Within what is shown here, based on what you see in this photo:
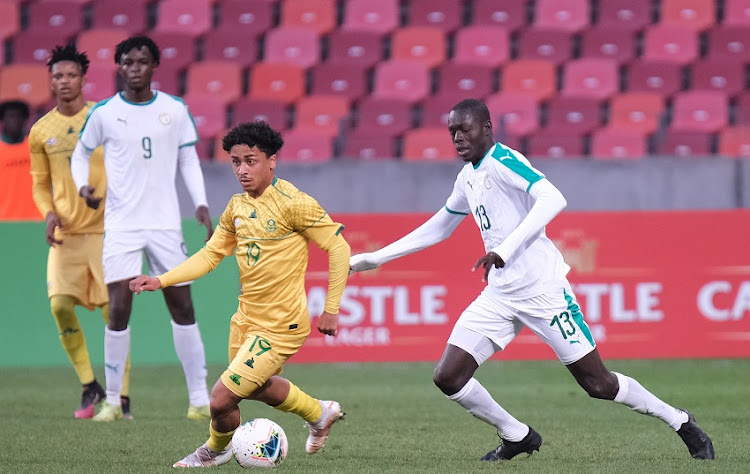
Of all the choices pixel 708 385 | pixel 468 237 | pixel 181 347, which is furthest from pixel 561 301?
pixel 468 237

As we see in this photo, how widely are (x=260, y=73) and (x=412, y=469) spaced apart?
10.6 m

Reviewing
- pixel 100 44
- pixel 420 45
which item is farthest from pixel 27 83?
pixel 420 45

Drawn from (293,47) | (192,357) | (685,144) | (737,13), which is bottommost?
(192,357)

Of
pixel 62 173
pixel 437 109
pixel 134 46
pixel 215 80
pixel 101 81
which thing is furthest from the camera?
pixel 215 80

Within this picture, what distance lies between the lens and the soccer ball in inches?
222

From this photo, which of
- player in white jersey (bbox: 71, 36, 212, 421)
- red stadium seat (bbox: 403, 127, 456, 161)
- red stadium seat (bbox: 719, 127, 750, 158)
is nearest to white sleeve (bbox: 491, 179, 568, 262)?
player in white jersey (bbox: 71, 36, 212, 421)

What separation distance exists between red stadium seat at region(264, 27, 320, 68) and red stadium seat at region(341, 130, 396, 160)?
2248mm

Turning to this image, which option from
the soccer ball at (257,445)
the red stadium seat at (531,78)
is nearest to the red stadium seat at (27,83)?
the red stadium seat at (531,78)

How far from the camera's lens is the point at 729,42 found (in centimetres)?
1625

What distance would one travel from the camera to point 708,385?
9.54 meters

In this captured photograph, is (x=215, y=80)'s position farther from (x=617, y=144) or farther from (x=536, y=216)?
(x=536, y=216)

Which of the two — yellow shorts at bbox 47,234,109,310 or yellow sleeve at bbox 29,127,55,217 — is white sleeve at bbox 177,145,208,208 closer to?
yellow shorts at bbox 47,234,109,310

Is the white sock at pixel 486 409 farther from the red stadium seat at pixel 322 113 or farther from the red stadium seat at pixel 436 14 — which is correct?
the red stadium seat at pixel 436 14

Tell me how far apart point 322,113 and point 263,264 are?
9.20 meters
